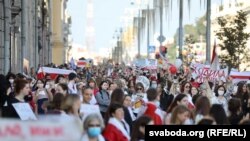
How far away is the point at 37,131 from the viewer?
6.00 meters

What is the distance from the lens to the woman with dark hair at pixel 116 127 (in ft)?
34.3

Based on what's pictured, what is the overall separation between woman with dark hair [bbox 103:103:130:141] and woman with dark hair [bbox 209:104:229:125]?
40.4 inches

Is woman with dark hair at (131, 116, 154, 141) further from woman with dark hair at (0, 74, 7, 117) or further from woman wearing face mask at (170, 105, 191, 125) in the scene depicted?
woman with dark hair at (0, 74, 7, 117)

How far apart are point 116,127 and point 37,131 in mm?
4587

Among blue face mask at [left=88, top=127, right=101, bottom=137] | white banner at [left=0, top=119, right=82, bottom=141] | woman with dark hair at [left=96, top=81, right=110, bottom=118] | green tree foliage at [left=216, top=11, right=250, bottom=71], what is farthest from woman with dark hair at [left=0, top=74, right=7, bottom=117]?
green tree foliage at [left=216, top=11, right=250, bottom=71]

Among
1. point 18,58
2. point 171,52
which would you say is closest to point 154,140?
point 18,58

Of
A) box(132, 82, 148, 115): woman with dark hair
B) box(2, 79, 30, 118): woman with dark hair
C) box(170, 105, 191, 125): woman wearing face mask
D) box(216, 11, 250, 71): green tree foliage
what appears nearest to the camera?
box(170, 105, 191, 125): woman wearing face mask

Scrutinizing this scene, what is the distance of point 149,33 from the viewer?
94750 mm

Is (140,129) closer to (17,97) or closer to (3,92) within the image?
(17,97)

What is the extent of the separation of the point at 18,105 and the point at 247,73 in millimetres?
14110

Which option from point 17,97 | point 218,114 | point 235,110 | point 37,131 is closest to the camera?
point 37,131

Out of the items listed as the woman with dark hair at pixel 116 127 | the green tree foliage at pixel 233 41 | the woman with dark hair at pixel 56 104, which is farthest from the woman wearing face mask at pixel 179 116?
the green tree foliage at pixel 233 41

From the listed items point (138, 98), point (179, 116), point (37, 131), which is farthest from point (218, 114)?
point (138, 98)

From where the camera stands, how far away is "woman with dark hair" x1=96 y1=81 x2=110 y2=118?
690 inches
